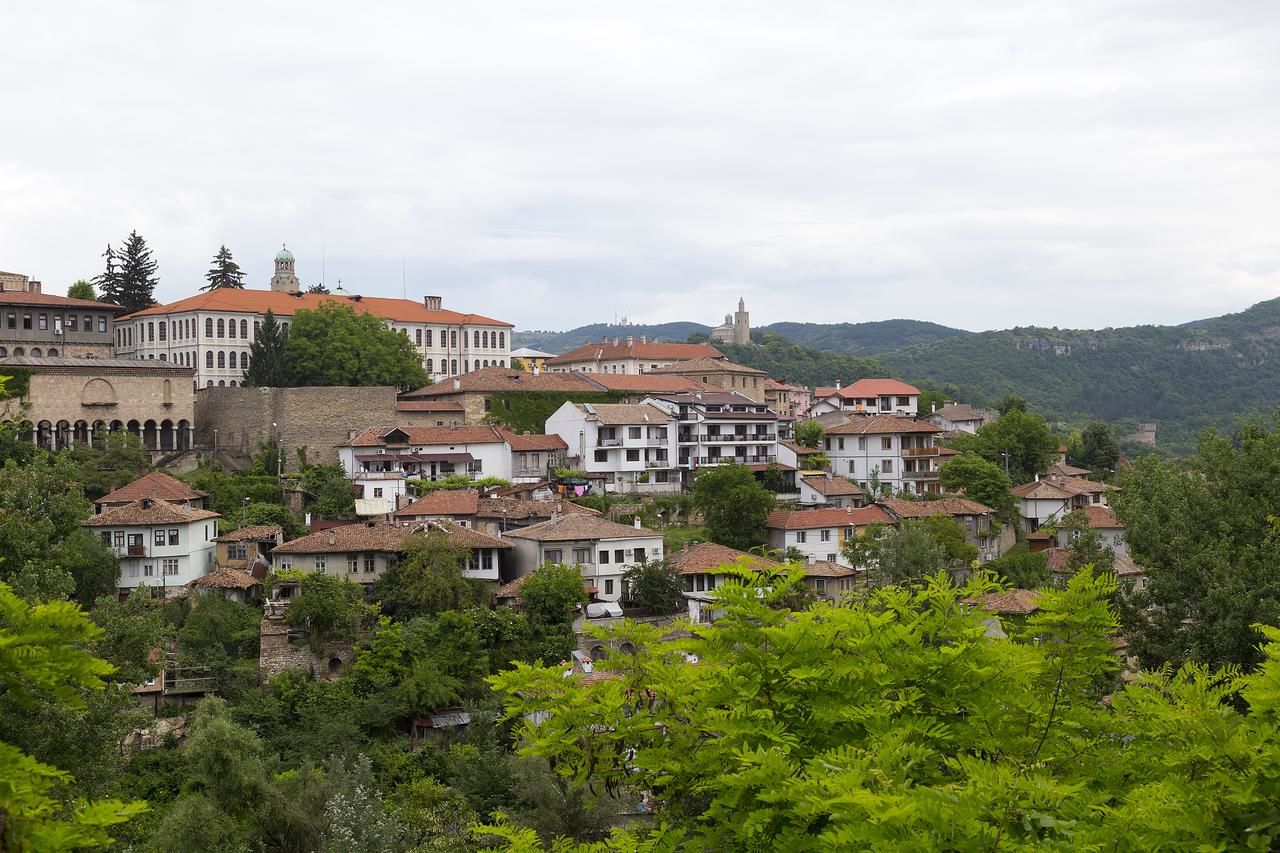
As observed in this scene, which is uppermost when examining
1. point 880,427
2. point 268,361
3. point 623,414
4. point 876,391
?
point 268,361

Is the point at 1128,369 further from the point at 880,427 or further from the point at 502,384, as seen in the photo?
the point at 502,384

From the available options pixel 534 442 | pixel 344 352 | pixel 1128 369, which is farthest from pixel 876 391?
pixel 1128 369

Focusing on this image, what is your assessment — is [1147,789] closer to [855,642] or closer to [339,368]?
[855,642]

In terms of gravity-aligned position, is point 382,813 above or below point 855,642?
below

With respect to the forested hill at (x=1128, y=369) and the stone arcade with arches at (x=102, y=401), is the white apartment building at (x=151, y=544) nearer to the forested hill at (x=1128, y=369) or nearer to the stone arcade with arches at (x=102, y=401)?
the stone arcade with arches at (x=102, y=401)

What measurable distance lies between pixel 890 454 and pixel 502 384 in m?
17.2

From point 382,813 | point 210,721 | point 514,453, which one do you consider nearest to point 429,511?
point 514,453

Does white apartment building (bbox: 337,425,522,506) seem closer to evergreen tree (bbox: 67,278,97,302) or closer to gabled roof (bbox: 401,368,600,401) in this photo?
gabled roof (bbox: 401,368,600,401)

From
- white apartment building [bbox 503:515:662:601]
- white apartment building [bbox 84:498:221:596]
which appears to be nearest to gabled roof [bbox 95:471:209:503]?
white apartment building [bbox 84:498:221:596]

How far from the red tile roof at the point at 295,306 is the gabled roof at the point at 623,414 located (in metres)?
16.1

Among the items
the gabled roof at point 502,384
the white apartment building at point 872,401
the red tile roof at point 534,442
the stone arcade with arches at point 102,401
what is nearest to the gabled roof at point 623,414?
the red tile roof at point 534,442

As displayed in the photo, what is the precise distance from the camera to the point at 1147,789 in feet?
23.8

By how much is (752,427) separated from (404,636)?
23.5 m

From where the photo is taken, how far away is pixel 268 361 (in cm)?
5109
